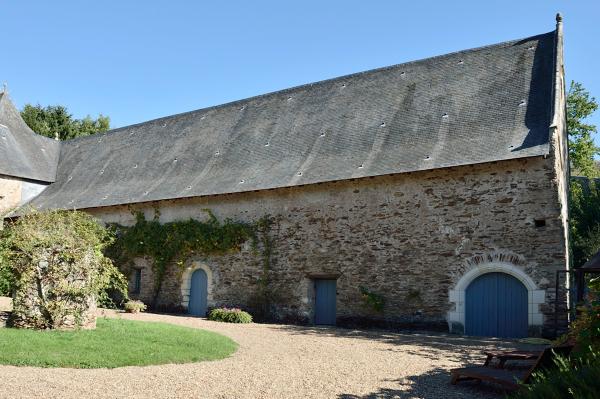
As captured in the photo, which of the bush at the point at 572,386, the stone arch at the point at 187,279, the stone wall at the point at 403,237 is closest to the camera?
the bush at the point at 572,386

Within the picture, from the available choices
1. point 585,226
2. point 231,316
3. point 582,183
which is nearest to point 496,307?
point 231,316

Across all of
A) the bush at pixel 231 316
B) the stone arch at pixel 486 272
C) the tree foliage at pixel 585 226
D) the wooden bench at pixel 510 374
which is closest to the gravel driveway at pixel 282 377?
the wooden bench at pixel 510 374

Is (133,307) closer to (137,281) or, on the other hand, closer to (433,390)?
(137,281)

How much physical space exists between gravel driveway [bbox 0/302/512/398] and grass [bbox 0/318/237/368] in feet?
0.95

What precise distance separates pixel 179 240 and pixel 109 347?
864 centimetres

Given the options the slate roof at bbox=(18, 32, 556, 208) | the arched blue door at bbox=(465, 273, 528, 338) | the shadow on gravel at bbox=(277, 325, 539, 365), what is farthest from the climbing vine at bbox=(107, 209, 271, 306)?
the arched blue door at bbox=(465, 273, 528, 338)

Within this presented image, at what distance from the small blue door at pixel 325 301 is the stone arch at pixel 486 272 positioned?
3173 millimetres

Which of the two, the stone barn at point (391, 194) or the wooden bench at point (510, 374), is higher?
the stone barn at point (391, 194)

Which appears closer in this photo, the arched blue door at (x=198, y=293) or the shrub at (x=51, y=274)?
the shrub at (x=51, y=274)

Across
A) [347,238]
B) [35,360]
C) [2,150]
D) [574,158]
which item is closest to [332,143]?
[347,238]

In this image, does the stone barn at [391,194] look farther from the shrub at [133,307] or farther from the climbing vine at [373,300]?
the shrub at [133,307]

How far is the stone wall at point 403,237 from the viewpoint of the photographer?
11477 millimetres

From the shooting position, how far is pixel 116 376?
20.2 feet

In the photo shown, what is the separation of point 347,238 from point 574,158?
58.2 feet
